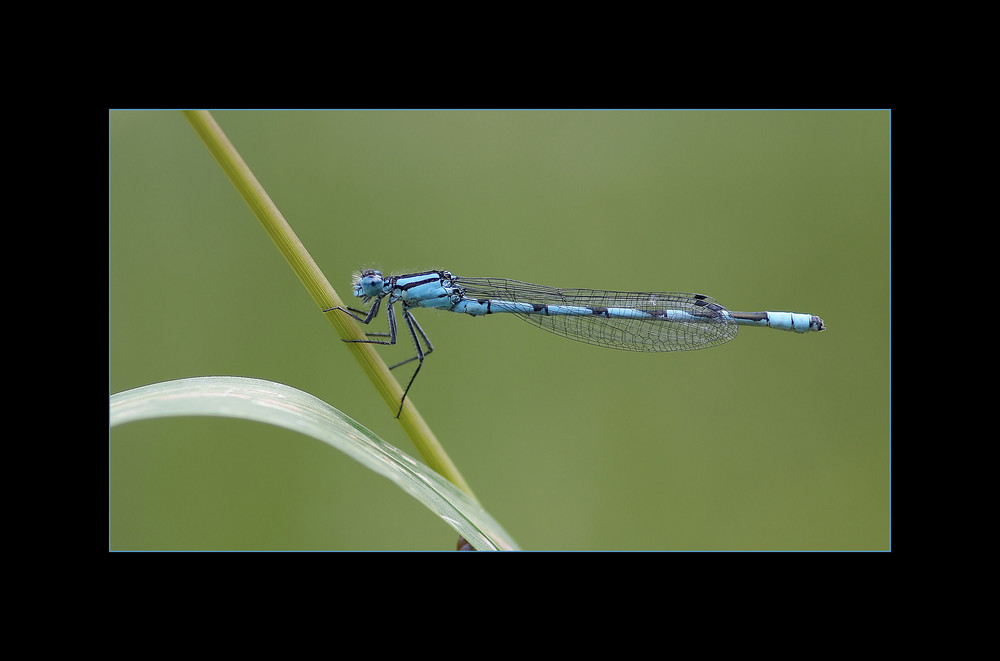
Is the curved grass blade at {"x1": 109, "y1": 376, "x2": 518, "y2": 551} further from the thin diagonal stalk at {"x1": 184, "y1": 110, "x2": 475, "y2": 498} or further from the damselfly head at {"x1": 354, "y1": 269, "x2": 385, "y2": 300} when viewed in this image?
the damselfly head at {"x1": 354, "y1": 269, "x2": 385, "y2": 300}

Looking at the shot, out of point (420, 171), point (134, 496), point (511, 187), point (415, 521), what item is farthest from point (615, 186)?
point (134, 496)

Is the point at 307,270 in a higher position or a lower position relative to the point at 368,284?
lower

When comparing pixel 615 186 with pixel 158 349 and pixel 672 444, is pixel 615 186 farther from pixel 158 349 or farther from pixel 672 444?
pixel 158 349

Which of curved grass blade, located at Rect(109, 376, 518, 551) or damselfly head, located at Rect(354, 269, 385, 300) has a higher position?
damselfly head, located at Rect(354, 269, 385, 300)

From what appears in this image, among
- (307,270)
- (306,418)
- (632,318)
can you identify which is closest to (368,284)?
(307,270)

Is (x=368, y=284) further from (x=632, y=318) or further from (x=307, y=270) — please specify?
(x=632, y=318)

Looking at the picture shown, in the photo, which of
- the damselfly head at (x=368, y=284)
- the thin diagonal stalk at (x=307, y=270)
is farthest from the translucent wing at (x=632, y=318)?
the thin diagonal stalk at (x=307, y=270)

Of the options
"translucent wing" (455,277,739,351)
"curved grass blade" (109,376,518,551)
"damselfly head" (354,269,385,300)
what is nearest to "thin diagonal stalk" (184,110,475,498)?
"curved grass blade" (109,376,518,551)

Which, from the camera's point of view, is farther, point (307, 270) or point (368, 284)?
point (368, 284)
